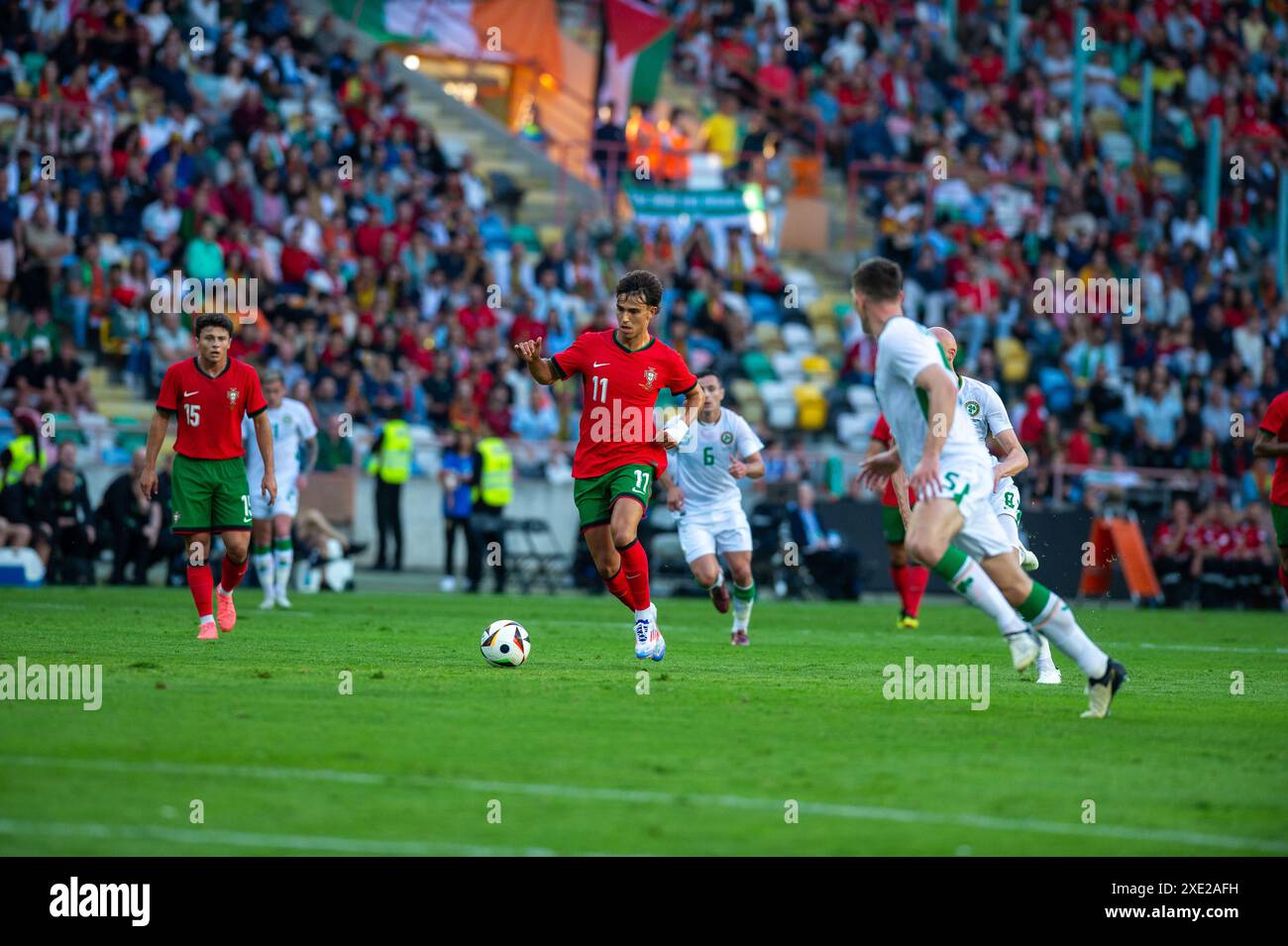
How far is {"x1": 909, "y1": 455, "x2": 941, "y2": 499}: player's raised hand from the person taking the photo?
10547mm

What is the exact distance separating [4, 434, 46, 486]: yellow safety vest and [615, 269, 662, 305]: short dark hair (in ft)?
40.7

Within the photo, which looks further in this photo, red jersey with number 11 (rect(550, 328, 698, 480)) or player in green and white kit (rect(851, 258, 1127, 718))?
red jersey with number 11 (rect(550, 328, 698, 480))

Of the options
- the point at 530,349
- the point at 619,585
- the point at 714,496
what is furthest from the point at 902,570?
the point at 530,349

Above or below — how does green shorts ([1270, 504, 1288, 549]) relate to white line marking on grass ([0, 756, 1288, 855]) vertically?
above

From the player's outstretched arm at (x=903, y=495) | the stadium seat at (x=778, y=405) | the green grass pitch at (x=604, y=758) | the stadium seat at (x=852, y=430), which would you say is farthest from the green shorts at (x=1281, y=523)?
the stadium seat at (x=778, y=405)

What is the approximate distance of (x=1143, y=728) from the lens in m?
10.8

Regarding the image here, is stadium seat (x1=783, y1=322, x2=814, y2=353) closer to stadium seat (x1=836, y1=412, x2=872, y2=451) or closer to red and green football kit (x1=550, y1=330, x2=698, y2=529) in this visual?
stadium seat (x1=836, y1=412, x2=872, y2=451)

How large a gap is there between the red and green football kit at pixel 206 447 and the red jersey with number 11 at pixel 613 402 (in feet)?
10.5

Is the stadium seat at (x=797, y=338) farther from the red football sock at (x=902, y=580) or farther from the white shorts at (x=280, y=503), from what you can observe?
the white shorts at (x=280, y=503)

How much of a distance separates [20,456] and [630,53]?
17118 mm

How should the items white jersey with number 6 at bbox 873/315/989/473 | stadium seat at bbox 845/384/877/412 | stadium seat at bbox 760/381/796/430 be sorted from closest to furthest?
white jersey with number 6 at bbox 873/315/989/473
stadium seat at bbox 760/381/796/430
stadium seat at bbox 845/384/877/412

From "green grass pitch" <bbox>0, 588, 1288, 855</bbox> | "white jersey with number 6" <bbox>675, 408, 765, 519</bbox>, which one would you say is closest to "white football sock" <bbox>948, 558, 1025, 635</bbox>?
"green grass pitch" <bbox>0, 588, 1288, 855</bbox>

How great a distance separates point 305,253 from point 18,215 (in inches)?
165
